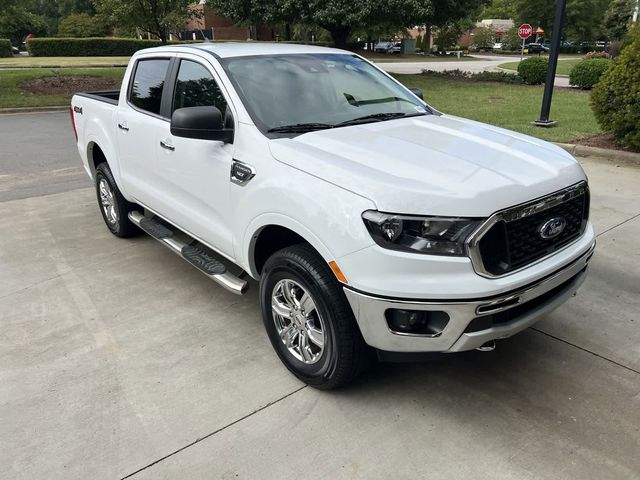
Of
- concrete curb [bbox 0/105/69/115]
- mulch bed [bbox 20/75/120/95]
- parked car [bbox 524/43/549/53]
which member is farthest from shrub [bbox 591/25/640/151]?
parked car [bbox 524/43/549/53]

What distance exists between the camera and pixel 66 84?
62.7ft

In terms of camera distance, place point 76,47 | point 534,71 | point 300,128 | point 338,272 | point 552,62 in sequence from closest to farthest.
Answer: point 338,272 → point 300,128 → point 552,62 → point 534,71 → point 76,47

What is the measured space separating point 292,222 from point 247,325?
131cm

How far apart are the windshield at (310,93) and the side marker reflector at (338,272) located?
1053mm

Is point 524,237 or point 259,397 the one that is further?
point 259,397

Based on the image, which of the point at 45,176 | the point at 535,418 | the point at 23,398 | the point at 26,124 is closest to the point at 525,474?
the point at 535,418

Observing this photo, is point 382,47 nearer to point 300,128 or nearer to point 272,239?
point 300,128

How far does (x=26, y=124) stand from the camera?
1364cm

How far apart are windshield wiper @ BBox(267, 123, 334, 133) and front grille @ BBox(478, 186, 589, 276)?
1374 mm

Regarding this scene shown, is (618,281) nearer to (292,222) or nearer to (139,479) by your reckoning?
(292,222)

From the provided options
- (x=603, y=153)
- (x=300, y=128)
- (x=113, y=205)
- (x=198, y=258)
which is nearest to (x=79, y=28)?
(x=113, y=205)

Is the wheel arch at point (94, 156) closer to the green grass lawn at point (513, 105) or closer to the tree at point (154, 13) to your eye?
the green grass lawn at point (513, 105)

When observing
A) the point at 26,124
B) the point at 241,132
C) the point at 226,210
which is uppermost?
the point at 241,132

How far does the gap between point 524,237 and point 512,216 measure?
7.0 inches
